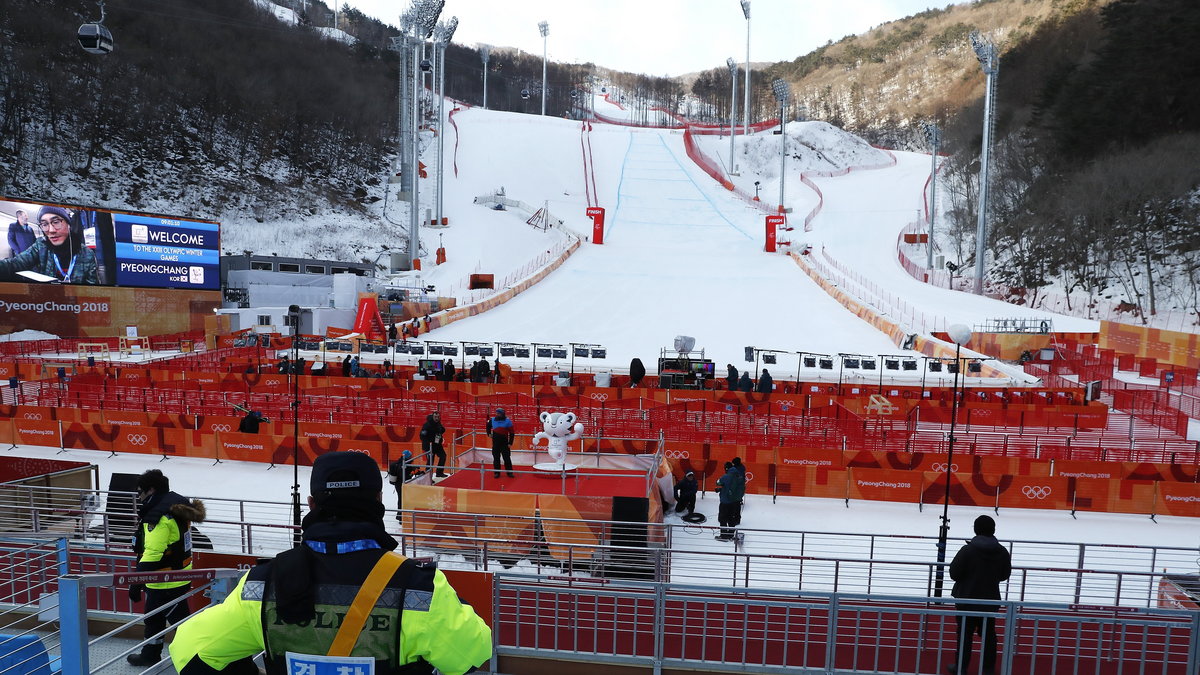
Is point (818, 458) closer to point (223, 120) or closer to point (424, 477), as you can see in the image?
point (424, 477)

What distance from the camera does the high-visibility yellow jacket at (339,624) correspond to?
2.05 m

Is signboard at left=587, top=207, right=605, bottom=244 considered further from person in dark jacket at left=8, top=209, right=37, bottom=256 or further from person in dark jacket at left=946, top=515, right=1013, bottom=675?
person in dark jacket at left=946, top=515, right=1013, bottom=675

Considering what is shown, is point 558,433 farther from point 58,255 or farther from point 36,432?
point 58,255

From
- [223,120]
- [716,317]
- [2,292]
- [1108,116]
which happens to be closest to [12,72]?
[223,120]

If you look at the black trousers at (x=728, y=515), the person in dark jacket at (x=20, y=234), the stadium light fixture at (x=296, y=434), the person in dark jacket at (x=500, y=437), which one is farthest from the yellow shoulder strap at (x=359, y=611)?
the person in dark jacket at (x=20, y=234)

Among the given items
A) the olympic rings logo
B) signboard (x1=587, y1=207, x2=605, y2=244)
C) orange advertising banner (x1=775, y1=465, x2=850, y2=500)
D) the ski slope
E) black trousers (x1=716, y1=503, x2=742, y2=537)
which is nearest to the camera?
black trousers (x1=716, y1=503, x2=742, y2=537)

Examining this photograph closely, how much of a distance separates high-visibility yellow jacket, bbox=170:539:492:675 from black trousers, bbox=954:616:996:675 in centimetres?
512

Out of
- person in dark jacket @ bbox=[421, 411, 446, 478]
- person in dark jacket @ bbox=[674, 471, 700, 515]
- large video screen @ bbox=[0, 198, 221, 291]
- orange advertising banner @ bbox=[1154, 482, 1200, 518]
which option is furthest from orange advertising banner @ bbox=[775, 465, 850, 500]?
large video screen @ bbox=[0, 198, 221, 291]

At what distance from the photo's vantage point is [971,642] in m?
5.95

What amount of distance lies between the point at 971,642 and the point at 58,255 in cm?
3851

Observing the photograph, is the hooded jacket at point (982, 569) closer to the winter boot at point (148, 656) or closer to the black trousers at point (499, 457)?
the winter boot at point (148, 656)

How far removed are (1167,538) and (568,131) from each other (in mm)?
79339

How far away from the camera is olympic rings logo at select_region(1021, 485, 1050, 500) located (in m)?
13.5

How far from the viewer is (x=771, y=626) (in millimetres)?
7301
